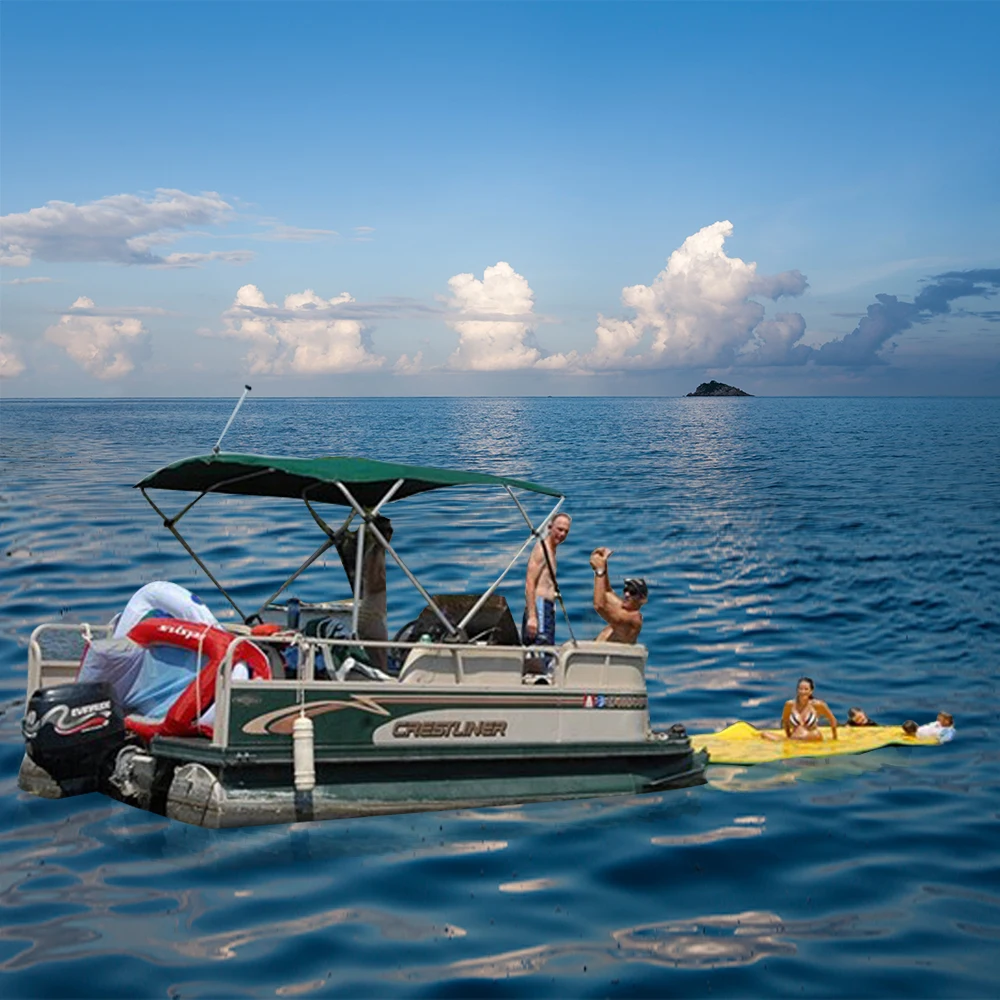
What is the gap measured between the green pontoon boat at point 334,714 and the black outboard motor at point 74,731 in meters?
0.01

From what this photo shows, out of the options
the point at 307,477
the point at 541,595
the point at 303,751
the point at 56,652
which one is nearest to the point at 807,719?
the point at 541,595

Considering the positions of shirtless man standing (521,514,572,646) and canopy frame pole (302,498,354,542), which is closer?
shirtless man standing (521,514,572,646)

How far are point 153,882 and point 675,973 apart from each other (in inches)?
179

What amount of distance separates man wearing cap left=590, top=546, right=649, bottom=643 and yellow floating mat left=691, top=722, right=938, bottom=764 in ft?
6.15

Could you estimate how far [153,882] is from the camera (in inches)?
394

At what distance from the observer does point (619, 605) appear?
42.5 feet

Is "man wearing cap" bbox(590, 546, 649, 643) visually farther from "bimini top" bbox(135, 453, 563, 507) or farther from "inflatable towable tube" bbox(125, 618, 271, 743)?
"inflatable towable tube" bbox(125, 618, 271, 743)

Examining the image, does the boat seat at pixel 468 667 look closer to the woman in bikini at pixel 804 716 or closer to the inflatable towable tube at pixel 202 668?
the inflatable towable tube at pixel 202 668

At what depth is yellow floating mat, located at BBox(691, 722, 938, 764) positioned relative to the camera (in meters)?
14.0

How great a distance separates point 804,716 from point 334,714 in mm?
6721

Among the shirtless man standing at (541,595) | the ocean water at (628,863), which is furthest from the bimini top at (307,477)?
the ocean water at (628,863)

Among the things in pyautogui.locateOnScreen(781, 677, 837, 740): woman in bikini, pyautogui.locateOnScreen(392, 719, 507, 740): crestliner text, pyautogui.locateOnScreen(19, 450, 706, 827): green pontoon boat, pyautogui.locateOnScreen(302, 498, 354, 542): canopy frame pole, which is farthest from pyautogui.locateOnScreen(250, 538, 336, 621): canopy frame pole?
pyautogui.locateOnScreen(781, 677, 837, 740): woman in bikini

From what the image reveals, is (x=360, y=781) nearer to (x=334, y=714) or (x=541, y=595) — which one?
(x=334, y=714)

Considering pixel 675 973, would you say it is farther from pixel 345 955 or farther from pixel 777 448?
pixel 777 448
